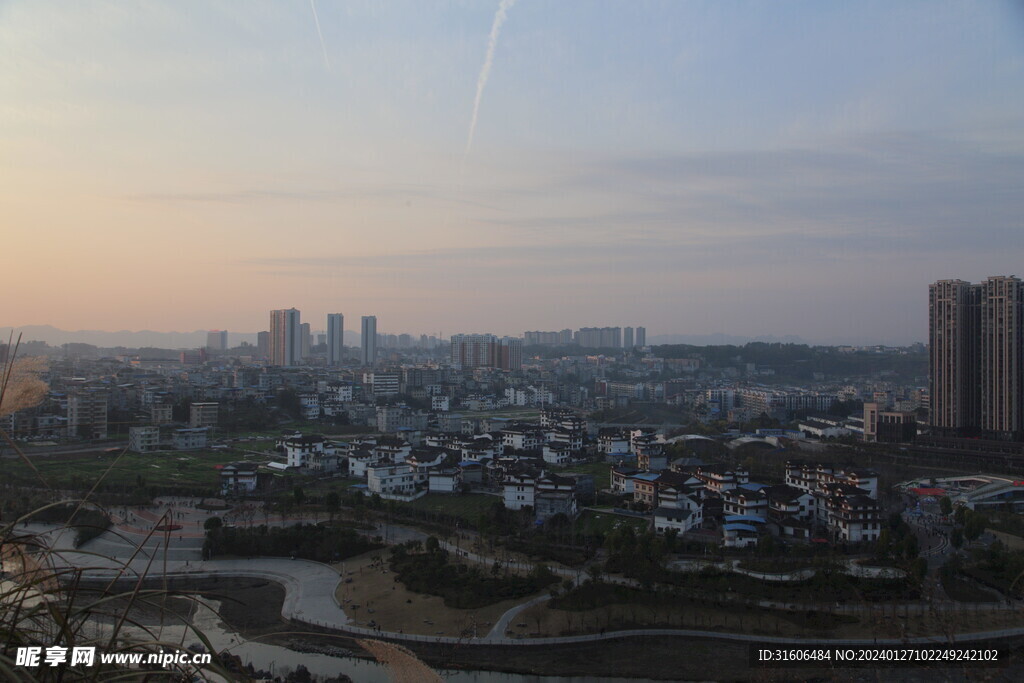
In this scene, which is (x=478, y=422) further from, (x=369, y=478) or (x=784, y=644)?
(x=784, y=644)

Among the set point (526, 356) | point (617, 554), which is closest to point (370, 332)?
point (526, 356)

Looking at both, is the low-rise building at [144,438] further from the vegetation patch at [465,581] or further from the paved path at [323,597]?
the vegetation patch at [465,581]

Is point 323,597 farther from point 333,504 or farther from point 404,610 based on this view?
point 333,504

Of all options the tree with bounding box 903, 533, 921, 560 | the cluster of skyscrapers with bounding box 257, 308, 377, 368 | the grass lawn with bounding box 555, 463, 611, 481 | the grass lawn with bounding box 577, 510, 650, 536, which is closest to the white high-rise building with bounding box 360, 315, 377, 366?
the cluster of skyscrapers with bounding box 257, 308, 377, 368

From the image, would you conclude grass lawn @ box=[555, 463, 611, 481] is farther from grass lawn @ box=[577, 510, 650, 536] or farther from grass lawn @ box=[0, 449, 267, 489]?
grass lawn @ box=[0, 449, 267, 489]

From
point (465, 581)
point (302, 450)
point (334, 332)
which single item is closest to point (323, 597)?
point (465, 581)

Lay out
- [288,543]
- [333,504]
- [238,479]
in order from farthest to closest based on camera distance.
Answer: [238,479] < [333,504] < [288,543]
